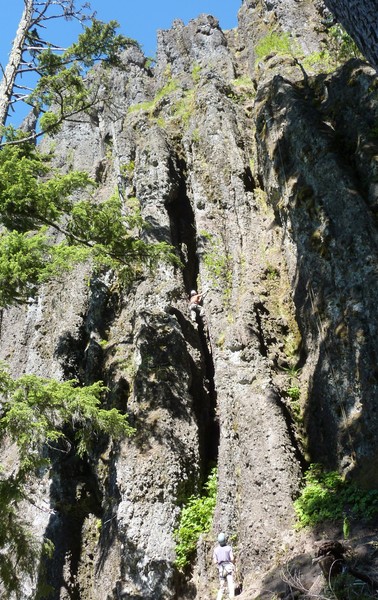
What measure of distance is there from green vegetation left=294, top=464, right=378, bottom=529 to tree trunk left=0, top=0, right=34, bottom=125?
9.41 meters

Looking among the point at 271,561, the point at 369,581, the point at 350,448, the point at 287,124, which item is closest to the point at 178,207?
the point at 287,124

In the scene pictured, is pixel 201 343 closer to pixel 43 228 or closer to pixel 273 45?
pixel 43 228

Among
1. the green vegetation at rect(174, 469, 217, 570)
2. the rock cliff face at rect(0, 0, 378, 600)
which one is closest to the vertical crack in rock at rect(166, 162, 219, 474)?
the rock cliff face at rect(0, 0, 378, 600)

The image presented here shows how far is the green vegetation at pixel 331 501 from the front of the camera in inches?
338

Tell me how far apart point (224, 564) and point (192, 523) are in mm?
1651

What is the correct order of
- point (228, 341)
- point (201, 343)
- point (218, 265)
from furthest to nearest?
point (218, 265) < point (201, 343) < point (228, 341)

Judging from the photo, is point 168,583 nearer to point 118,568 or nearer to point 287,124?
point 118,568

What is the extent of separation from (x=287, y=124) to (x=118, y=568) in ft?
36.9

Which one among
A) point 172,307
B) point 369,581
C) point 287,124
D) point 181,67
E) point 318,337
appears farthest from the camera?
point 181,67

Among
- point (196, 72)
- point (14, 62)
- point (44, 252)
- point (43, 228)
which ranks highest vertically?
point (196, 72)

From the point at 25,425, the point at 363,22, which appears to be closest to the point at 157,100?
the point at 25,425

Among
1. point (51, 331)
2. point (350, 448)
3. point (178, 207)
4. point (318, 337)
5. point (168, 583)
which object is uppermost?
point (178, 207)

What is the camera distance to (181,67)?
25.7 meters

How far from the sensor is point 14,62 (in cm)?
1307
